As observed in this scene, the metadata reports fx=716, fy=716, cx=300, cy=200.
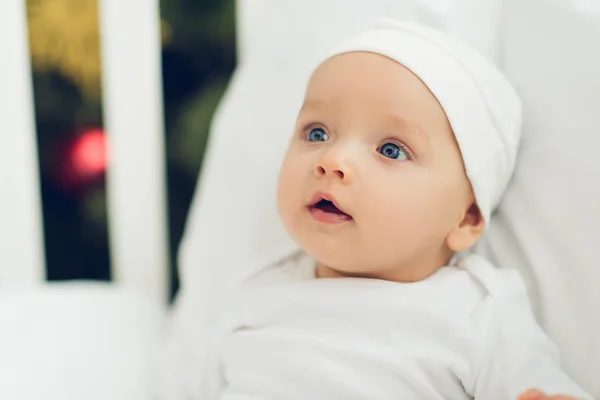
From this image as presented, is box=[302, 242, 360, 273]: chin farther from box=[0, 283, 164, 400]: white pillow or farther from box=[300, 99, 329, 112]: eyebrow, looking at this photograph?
box=[0, 283, 164, 400]: white pillow

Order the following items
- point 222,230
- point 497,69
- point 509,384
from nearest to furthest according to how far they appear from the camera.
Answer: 1. point 509,384
2. point 497,69
3. point 222,230

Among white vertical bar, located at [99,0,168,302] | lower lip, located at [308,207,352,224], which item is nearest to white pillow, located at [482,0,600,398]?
lower lip, located at [308,207,352,224]

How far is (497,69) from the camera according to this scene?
0.79m

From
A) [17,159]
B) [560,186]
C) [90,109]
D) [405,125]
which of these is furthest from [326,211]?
[90,109]

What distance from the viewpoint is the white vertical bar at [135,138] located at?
3.12ft

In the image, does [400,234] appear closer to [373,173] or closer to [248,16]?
[373,173]

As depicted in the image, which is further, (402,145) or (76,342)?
(76,342)

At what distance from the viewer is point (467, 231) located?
76 centimetres

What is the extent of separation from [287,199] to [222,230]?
22cm

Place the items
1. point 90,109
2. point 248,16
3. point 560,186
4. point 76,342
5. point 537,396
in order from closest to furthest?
1. point 537,396
2. point 560,186
3. point 76,342
4. point 248,16
5. point 90,109

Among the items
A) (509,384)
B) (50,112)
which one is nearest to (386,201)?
(509,384)

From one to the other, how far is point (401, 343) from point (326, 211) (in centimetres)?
15

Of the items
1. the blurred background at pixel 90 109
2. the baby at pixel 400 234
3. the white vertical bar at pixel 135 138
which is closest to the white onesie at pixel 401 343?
the baby at pixel 400 234

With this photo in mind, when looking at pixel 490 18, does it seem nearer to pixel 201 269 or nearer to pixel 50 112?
pixel 201 269
